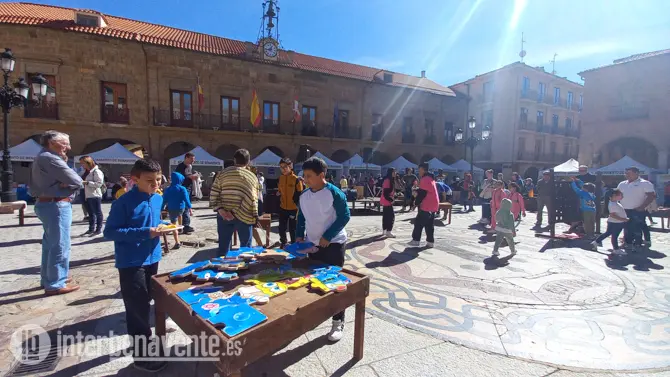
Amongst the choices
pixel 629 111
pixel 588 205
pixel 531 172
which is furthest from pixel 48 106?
pixel 531 172

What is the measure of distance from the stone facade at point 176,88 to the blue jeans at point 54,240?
16.3 m

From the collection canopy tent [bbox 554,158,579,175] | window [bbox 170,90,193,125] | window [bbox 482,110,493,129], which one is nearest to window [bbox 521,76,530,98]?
window [bbox 482,110,493,129]

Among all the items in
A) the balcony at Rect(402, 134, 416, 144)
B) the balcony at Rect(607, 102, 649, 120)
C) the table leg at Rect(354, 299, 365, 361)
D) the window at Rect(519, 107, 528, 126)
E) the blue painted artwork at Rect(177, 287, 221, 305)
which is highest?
the window at Rect(519, 107, 528, 126)

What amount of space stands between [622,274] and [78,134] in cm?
2191

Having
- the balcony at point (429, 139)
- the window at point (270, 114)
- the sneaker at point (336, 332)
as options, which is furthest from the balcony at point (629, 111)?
the sneaker at point (336, 332)

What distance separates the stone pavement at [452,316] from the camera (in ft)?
7.93

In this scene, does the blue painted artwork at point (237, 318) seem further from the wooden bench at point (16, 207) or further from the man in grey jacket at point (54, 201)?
the wooden bench at point (16, 207)

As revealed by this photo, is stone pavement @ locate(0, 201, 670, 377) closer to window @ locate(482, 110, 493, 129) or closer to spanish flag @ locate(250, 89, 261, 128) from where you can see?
spanish flag @ locate(250, 89, 261, 128)

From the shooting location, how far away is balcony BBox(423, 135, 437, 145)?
87.2 ft

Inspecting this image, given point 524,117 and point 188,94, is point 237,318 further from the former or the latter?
point 524,117

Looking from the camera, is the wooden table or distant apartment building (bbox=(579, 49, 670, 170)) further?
distant apartment building (bbox=(579, 49, 670, 170))

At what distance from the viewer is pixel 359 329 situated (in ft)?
7.94

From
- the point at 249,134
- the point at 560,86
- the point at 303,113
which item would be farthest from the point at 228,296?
the point at 560,86

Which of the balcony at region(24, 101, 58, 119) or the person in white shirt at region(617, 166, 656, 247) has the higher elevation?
the balcony at region(24, 101, 58, 119)
